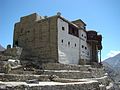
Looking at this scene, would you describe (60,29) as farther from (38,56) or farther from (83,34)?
(83,34)

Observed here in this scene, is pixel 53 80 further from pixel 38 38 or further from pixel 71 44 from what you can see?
pixel 71 44

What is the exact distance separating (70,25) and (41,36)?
20.6 feet

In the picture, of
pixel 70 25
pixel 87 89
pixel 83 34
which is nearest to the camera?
pixel 87 89

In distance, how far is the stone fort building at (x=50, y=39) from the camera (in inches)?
1141

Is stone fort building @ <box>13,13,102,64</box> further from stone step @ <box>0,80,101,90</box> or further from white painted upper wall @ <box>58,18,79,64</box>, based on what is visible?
stone step @ <box>0,80,101,90</box>

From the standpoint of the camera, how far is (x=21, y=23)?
115ft

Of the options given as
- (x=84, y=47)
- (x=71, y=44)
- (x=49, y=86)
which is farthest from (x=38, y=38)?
(x=49, y=86)

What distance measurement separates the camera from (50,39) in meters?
29.4

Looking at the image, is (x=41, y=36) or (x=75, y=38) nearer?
(x=41, y=36)

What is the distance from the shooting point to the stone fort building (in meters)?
29.0

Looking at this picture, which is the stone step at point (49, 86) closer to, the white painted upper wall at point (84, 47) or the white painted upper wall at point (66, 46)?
the white painted upper wall at point (66, 46)

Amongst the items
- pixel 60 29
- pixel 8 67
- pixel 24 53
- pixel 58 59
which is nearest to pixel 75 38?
pixel 60 29

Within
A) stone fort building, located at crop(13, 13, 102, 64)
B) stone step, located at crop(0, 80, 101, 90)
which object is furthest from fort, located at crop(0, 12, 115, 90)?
stone step, located at crop(0, 80, 101, 90)

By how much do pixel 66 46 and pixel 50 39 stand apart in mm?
3273
